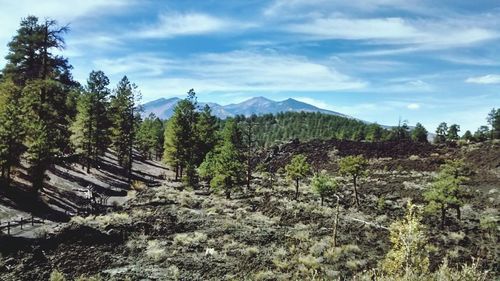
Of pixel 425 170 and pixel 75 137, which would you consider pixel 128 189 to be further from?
pixel 425 170

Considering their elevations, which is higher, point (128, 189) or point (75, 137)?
point (75, 137)

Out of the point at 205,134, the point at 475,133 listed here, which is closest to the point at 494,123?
the point at 475,133

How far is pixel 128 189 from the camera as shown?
180ft

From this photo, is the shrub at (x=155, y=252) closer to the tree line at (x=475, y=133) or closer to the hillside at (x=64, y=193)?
the hillside at (x=64, y=193)

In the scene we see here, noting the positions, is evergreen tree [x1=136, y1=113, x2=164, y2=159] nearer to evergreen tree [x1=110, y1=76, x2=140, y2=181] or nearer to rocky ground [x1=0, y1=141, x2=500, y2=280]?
evergreen tree [x1=110, y1=76, x2=140, y2=181]

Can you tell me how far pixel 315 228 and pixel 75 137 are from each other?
114ft

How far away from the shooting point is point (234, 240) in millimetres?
30359

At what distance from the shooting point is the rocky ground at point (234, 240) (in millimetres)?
24141

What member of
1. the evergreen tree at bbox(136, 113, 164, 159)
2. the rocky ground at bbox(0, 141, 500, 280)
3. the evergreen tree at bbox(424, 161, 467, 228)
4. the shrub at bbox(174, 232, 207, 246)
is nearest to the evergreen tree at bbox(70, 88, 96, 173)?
the rocky ground at bbox(0, 141, 500, 280)

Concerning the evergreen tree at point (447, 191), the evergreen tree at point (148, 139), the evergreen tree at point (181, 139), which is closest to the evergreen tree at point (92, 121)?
the evergreen tree at point (181, 139)

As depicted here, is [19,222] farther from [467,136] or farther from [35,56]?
[467,136]

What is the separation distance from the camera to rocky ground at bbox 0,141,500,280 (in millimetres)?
24141

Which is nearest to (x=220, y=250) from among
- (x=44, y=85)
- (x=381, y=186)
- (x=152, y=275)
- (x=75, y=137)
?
(x=152, y=275)

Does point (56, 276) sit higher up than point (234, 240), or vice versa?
point (234, 240)
